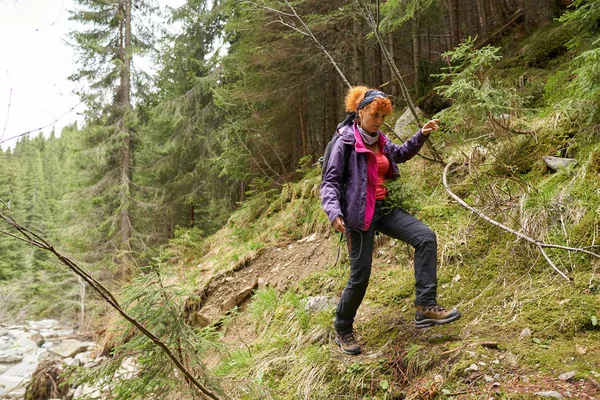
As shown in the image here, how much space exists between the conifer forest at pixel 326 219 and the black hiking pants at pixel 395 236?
0.70 ft

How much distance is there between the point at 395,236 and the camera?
3.47 metres

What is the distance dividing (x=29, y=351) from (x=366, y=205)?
53.0ft

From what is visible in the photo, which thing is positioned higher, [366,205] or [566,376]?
[366,205]

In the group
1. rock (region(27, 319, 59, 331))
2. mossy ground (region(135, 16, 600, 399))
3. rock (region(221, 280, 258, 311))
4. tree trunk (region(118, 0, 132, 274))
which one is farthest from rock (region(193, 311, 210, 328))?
rock (region(27, 319, 59, 331))

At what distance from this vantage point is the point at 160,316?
2.70 m

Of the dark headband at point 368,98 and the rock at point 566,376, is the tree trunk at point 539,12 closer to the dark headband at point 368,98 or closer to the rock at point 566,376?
the dark headband at point 368,98

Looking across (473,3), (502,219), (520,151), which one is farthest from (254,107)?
(473,3)

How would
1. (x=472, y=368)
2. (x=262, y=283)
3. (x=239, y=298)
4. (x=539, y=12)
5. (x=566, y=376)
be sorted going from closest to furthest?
(x=566, y=376), (x=472, y=368), (x=262, y=283), (x=239, y=298), (x=539, y=12)

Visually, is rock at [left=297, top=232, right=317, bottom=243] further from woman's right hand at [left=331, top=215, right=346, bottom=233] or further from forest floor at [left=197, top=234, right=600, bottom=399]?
woman's right hand at [left=331, top=215, right=346, bottom=233]

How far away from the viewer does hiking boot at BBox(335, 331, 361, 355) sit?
11.7 feet

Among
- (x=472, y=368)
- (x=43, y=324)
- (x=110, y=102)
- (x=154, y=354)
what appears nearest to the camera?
(x=154, y=354)

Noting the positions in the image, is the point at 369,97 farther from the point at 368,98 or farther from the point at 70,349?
the point at 70,349

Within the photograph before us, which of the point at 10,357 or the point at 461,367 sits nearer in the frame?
the point at 461,367

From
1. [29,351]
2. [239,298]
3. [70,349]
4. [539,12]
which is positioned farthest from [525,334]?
[29,351]
